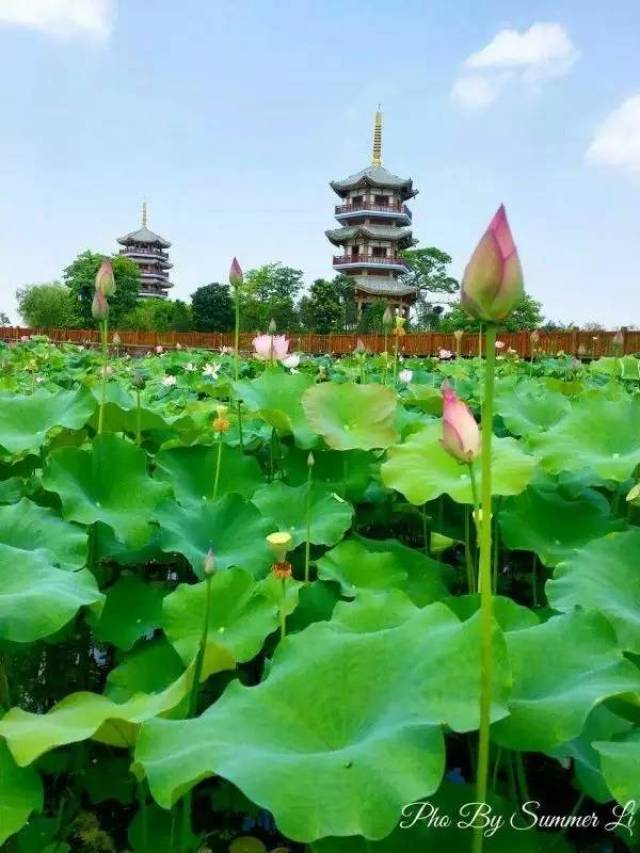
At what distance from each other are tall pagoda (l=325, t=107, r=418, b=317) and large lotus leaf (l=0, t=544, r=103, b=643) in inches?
1240

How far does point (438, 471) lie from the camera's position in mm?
941

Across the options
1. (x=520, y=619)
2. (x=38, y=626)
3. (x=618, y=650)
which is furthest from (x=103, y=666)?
(x=618, y=650)

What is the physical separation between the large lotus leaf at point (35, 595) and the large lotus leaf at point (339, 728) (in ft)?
0.60

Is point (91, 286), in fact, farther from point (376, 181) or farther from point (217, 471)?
point (217, 471)

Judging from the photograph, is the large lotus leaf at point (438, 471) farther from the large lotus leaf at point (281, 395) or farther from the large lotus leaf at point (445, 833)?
the large lotus leaf at point (445, 833)

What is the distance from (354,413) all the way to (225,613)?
17.6 inches

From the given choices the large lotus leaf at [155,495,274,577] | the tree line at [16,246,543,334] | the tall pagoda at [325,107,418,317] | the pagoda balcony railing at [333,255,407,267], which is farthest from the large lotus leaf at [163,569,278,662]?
the pagoda balcony railing at [333,255,407,267]

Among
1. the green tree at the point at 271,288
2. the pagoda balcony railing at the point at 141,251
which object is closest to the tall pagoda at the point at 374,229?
the green tree at the point at 271,288

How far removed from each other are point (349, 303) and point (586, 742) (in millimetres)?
28519

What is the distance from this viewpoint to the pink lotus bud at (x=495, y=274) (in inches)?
16.8

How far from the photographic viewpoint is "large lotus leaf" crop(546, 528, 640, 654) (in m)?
0.67

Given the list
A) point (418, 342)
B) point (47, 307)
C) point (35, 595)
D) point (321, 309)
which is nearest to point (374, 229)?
point (321, 309)

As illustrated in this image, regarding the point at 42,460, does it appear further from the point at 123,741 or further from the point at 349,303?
the point at 349,303

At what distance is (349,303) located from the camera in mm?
28719
